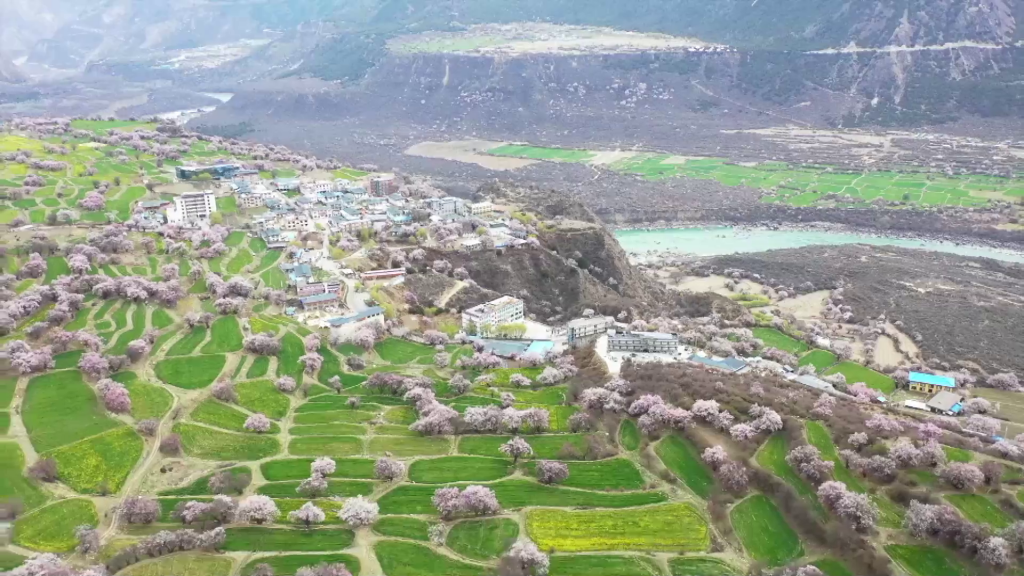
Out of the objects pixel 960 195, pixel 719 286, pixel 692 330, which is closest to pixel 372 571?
pixel 692 330

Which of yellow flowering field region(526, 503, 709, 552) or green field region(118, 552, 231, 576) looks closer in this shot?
green field region(118, 552, 231, 576)

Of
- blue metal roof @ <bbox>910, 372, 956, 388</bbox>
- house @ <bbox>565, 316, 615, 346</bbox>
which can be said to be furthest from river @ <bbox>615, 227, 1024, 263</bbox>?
blue metal roof @ <bbox>910, 372, 956, 388</bbox>

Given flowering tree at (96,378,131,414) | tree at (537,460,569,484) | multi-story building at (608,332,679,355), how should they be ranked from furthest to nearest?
multi-story building at (608,332,679,355)
flowering tree at (96,378,131,414)
tree at (537,460,569,484)

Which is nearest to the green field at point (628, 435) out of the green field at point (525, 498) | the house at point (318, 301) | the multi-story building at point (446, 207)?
the green field at point (525, 498)

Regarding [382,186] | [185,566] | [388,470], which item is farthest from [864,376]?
[382,186]

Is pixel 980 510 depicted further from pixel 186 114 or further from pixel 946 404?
pixel 186 114

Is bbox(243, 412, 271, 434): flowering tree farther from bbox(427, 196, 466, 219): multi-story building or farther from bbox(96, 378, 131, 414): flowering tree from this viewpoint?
bbox(427, 196, 466, 219): multi-story building
